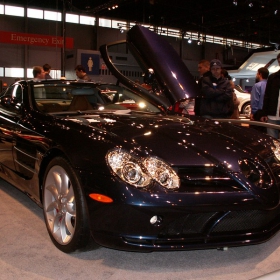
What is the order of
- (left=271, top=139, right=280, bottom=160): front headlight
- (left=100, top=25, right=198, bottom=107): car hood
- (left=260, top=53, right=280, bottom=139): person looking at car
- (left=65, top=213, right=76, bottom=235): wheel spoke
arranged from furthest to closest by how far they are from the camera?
(left=260, top=53, right=280, bottom=139): person looking at car < (left=100, top=25, right=198, bottom=107): car hood < (left=271, top=139, right=280, bottom=160): front headlight < (left=65, top=213, right=76, bottom=235): wheel spoke

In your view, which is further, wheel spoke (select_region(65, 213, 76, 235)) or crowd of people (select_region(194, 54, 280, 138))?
crowd of people (select_region(194, 54, 280, 138))

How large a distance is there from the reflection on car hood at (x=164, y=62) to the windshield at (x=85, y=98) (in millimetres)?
582

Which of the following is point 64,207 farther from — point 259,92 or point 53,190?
point 259,92

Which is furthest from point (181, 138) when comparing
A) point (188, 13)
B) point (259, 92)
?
point (188, 13)

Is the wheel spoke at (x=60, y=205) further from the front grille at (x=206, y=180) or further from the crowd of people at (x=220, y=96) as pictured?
the crowd of people at (x=220, y=96)

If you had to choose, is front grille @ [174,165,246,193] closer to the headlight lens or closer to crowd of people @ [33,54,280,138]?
the headlight lens

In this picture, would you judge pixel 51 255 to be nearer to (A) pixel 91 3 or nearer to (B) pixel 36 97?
(B) pixel 36 97

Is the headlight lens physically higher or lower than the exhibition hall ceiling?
lower

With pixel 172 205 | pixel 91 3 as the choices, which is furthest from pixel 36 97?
pixel 91 3

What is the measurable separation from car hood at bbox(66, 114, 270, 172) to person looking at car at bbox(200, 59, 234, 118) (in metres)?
1.87

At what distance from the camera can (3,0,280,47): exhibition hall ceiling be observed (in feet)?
79.3

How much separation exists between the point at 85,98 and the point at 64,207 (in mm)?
1466

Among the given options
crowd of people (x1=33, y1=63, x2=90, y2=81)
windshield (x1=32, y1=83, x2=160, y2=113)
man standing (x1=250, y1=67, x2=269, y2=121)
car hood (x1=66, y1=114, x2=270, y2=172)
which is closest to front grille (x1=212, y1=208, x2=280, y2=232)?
car hood (x1=66, y1=114, x2=270, y2=172)

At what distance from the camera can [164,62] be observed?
4844 mm
